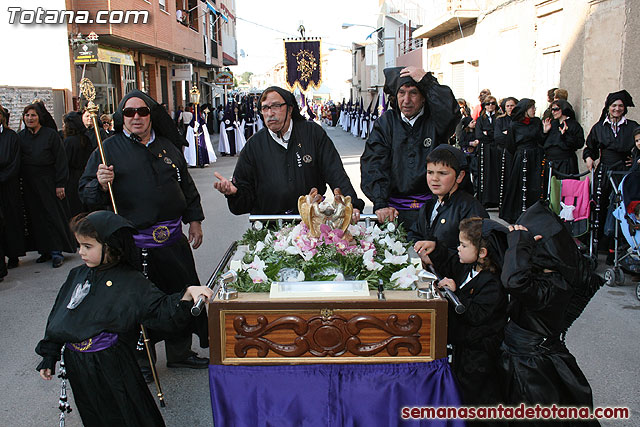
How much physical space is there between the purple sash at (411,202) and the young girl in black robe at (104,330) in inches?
89.1

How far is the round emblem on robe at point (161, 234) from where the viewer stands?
4.55 metres

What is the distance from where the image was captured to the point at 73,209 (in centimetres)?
903

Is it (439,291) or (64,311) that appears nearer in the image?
(439,291)

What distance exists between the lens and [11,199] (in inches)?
312

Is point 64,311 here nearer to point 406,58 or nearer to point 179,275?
point 179,275

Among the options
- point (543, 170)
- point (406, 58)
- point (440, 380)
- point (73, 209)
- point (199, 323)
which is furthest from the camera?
point (406, 58)

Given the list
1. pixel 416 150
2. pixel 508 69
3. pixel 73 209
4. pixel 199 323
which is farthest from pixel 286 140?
pixel 508 69

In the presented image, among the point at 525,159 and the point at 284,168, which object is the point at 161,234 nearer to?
the point at 284,168

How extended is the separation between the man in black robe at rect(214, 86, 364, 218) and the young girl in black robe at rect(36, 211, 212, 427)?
158cm

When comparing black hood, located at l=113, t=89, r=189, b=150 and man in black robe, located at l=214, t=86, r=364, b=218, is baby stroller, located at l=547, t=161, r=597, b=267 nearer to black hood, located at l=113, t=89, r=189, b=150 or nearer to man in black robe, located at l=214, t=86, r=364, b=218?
man in black robe, located at l=214, t=86, r=364, b=218

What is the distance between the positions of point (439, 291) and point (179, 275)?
2.36 metres

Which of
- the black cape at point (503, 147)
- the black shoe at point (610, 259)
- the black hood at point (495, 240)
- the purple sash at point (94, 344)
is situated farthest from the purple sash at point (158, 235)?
the black cape at point (503, 147)

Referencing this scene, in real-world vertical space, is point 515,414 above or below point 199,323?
below

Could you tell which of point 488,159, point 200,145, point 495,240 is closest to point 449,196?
point 495,240
